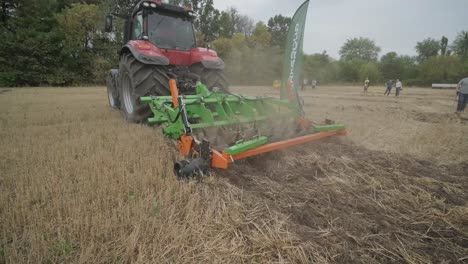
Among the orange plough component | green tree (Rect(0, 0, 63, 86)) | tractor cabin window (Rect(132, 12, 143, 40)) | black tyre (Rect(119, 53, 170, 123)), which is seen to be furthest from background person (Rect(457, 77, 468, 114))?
green tree (Rect(0, 0, 63, 86))

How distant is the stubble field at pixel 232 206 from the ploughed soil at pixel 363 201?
0.01m

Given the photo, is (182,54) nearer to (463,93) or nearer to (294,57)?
(294,57)

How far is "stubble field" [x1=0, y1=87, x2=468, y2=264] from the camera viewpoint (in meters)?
1.88

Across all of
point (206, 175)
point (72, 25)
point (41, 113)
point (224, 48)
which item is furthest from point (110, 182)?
point (224, 48)

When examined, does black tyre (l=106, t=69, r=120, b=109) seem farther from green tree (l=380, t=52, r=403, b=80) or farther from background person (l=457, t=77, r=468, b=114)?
green tree (l=380, t=52, r=403, b=80)

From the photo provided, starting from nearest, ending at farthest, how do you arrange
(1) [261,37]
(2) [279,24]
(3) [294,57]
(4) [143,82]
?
(3) [294,57], (4) [143,82], (1) [261,37], (2) [279,24]

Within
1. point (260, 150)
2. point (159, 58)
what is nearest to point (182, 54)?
point (159, 58)

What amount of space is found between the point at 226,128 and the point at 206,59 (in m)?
2.23

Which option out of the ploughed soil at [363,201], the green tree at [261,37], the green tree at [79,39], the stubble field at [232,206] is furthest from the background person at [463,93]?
the green tree at [261,37]

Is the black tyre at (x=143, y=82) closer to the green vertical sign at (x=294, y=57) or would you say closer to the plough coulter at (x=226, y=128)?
the plough coulter at (x=226, y=128)

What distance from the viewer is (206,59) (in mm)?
5512

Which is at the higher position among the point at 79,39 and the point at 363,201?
the point at 79,39

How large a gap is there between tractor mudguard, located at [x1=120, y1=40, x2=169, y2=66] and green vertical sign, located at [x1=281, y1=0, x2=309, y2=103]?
1982 millimetres

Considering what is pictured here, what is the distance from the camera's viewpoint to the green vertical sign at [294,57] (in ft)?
14.8
